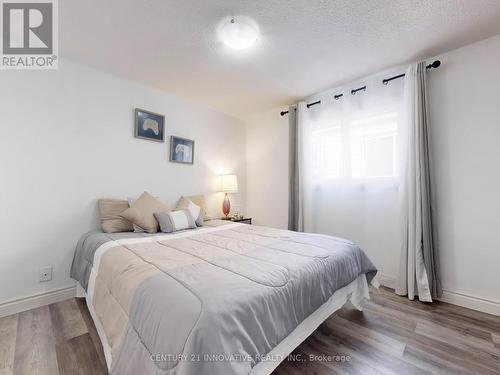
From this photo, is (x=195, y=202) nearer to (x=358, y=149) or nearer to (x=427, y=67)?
(x=358, y=149)

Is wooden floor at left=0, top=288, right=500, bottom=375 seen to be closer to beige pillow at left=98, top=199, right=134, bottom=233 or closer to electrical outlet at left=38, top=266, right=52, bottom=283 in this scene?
electrical outlet at left=38, top=266, right=52, bottom=283

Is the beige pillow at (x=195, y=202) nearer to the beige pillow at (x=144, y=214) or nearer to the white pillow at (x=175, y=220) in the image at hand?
the white pillow at (x=175, y=220)

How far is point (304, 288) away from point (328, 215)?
191 cm

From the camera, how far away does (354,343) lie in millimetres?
1566

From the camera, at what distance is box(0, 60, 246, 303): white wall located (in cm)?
196

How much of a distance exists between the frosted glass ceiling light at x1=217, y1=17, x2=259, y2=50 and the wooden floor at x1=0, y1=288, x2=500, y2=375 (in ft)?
8.15

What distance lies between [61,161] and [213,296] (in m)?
2.29

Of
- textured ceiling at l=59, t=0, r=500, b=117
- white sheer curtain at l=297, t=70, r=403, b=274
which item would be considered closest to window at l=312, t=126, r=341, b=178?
white sheer curtain at l=297, t=70, r=403, b=274

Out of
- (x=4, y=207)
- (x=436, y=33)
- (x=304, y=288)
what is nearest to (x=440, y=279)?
(x=304, y=288)

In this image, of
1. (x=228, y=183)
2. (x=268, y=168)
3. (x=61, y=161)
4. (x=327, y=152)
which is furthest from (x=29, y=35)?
(x=327, y=152)

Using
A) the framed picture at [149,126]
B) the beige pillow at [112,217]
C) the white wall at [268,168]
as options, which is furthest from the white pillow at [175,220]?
the white wall at [268,168]

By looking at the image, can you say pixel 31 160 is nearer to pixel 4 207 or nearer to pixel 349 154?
pixel 4 207

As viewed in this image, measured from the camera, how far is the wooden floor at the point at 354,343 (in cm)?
134

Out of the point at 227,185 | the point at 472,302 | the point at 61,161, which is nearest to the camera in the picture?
the point at 472,302
